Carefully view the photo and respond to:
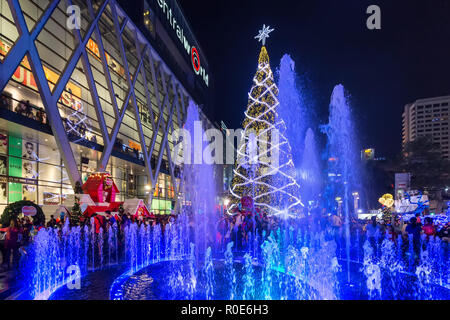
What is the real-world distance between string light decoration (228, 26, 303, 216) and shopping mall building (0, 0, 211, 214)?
395 inches

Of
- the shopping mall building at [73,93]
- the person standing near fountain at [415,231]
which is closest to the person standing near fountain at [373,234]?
the person standing near fountain at [415,231]

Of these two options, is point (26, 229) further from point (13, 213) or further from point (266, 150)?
point (266, 150)

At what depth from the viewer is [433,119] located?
101 meters

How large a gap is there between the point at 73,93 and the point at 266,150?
566 inches

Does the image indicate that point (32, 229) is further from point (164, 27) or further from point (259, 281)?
point (164, 27)

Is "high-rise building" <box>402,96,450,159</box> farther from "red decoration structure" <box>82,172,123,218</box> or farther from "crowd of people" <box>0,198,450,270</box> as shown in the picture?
"red decoration structure" <box>82,172,123,218</box>

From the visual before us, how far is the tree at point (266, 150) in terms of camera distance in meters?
21.4

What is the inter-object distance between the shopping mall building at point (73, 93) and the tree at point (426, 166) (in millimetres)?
29435

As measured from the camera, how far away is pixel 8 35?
16.5 metres

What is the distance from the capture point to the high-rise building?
9862 cm

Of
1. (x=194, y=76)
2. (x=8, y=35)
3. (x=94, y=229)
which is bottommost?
(x=94, y=229)

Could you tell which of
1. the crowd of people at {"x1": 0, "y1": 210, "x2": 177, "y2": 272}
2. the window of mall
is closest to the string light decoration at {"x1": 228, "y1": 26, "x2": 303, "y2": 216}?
the crowd of people at {"x1": 0, "y1": 210, "x2": 177, "y2": 272}

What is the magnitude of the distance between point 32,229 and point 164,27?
30.7 m
